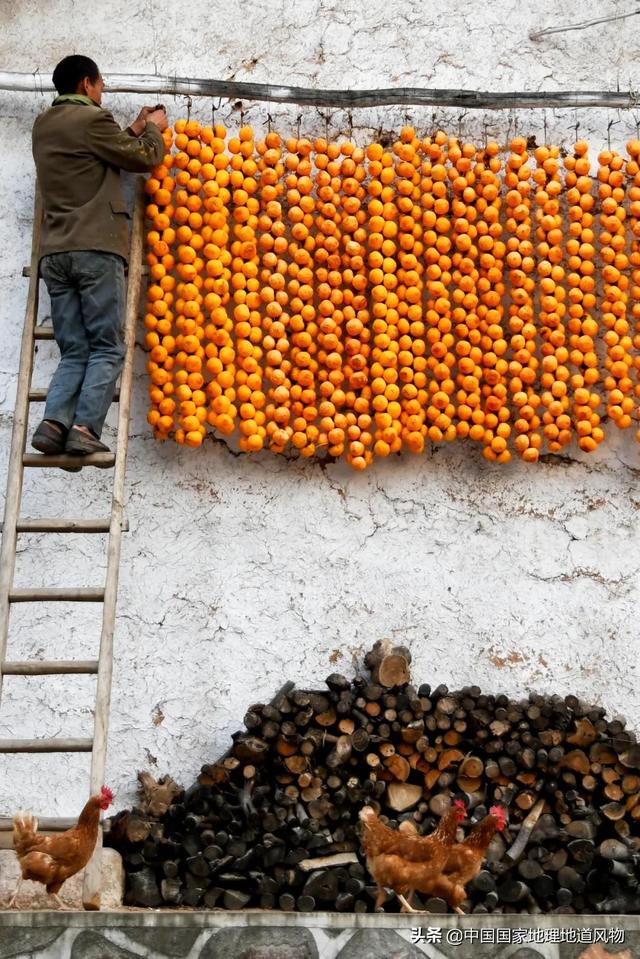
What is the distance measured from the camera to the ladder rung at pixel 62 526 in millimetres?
4812

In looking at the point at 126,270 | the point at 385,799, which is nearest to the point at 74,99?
the point at 126,270

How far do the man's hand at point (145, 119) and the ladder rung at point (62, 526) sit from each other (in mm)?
1642

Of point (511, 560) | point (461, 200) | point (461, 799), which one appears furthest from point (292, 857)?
point (461, 200)

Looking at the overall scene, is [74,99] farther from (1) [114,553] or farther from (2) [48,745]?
(2) [48,745]

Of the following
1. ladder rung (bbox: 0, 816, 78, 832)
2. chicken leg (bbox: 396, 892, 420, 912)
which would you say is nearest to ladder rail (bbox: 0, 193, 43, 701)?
ladder rung (bbox: 0, 816, 78, 832)

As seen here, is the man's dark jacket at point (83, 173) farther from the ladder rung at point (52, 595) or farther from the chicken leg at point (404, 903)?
the chicken leg at point (404, 903)

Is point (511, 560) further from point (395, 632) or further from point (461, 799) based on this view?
point (461, 799)

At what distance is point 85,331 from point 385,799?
7.04 feet

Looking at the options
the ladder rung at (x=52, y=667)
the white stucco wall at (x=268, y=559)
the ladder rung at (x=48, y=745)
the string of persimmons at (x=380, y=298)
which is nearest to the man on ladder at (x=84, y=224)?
the string of persimmons at (x=380, y=298)

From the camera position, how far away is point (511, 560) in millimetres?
5559

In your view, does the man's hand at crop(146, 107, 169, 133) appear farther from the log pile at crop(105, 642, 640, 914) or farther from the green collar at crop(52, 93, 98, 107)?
the log pile at crop(105, 642, 640, 914)

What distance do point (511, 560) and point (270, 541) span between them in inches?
40.0

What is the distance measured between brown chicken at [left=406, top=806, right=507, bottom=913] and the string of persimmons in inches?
62.1

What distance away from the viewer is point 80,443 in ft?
16.1
